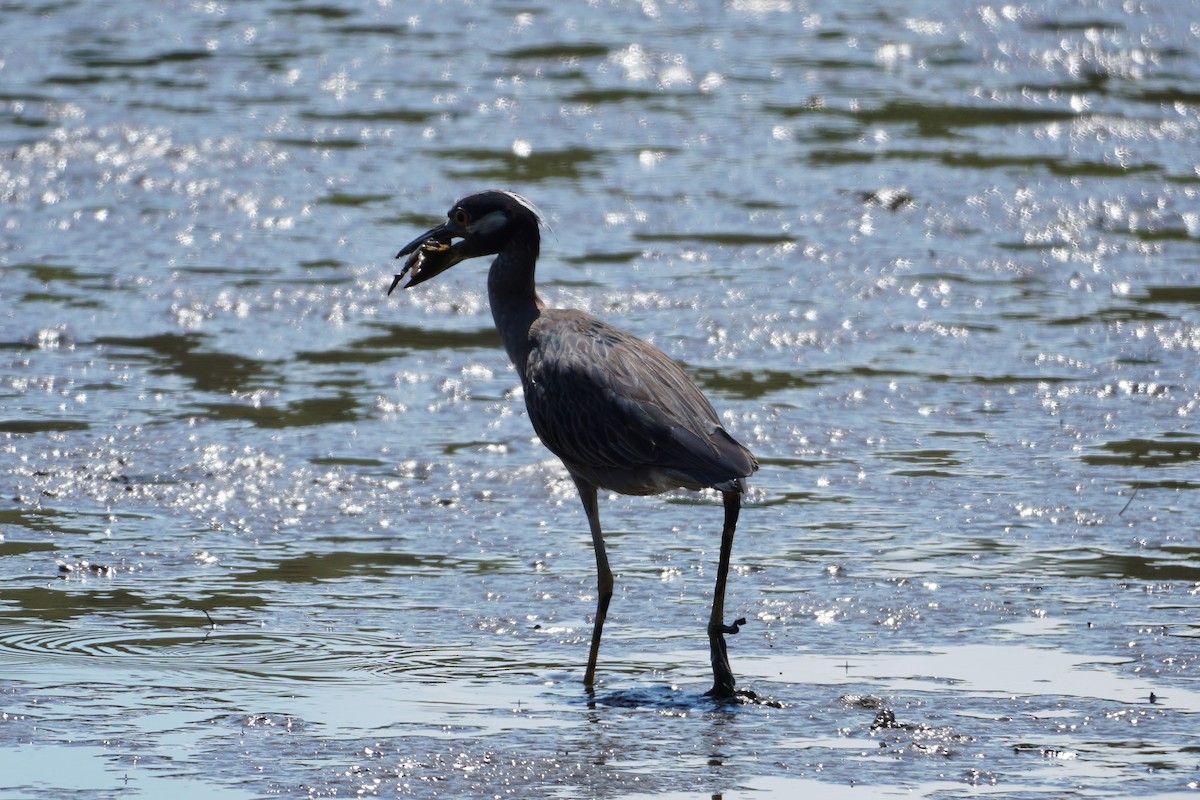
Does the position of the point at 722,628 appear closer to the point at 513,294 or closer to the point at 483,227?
the point at 513,294

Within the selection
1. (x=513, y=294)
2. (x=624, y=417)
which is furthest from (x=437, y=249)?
(x=624, y=417)

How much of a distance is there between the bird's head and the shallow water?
3.98 feet

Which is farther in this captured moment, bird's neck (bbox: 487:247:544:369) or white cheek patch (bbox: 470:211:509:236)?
white cheek patch (bbox: 470:211:509:236)

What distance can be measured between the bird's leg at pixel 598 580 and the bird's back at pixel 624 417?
7cm

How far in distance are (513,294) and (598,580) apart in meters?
1.31

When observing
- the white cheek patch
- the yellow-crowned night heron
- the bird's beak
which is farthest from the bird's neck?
the bird's beak

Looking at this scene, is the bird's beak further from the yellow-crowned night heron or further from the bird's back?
the bird's back

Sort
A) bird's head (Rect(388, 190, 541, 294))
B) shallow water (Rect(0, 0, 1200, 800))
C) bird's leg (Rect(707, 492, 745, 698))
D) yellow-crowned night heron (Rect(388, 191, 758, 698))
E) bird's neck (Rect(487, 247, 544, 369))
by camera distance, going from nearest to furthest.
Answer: shallow water (Rect(0, 0, 1200, 800)) < bird's leg (Rect(707, 492, 745, 698)) < yellow-crowned night heron (Rect(388, 191, 758, 698)) < bird's neck (Rect(487, 247, 544, 369)) < bird's head (Rect(388, 190, 541, 294))

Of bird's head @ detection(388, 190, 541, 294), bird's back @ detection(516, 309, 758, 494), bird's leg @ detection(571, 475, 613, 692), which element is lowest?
bird's leg @ detection(571, 475, 613, 692)

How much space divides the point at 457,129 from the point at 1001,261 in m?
5.06

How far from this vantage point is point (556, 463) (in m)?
9.27

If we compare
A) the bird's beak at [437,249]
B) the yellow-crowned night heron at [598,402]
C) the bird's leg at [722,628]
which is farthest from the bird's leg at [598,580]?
the bird's beak at [437,249]

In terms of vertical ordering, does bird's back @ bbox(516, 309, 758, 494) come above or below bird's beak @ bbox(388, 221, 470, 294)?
below

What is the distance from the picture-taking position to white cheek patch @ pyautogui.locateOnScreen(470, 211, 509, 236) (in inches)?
310
